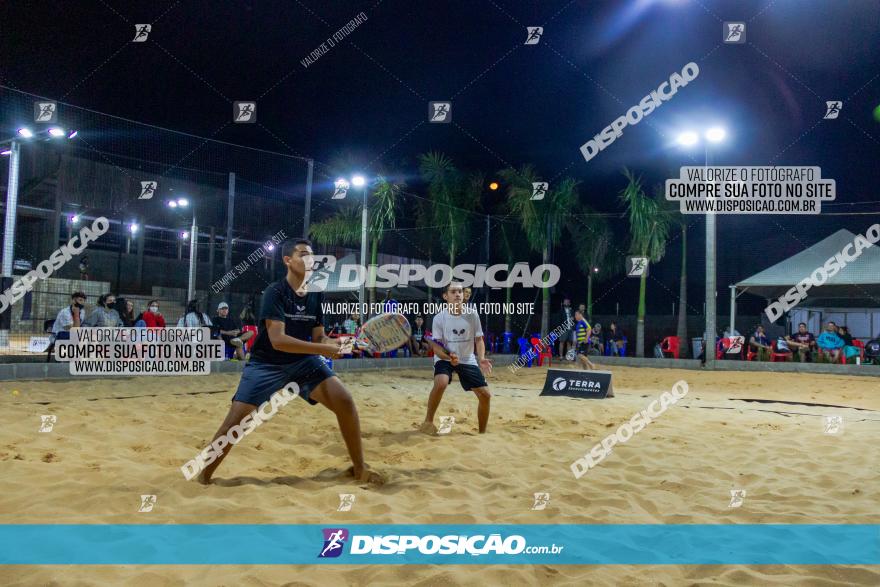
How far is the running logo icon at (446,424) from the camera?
6762 millimetres

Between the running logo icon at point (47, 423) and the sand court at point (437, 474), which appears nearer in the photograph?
the sand court at point (437, 474)

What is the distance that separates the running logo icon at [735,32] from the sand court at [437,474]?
9.96 meters

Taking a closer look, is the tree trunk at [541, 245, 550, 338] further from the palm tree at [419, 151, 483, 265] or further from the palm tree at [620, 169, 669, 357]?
the palm tree at [620, 169, 669, 357]

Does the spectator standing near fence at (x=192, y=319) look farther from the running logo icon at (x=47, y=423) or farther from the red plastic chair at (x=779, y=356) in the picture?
the red plastic chair at (x=779, y=356)

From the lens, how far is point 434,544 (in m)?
3.28

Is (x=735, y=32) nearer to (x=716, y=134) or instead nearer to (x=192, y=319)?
(x=716, y=134)

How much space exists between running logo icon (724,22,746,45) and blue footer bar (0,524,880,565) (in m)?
14.1

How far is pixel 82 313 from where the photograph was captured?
12.1 metres

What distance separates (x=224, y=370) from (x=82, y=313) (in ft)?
9.98

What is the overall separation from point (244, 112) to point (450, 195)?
34.2 feet

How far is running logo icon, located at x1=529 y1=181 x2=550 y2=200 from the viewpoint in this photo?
23125 millimetres

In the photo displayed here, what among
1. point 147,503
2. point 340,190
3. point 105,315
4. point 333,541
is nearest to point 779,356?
point 340,190

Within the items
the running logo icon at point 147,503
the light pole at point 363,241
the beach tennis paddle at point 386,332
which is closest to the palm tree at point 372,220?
the light pole at point 363,241

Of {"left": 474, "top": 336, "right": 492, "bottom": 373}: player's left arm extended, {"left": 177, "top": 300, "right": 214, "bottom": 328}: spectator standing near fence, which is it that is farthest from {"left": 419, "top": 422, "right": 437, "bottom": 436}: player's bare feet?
{"left": 177, "top": 300, "right": 214, "bottom": 328}: spectator standing near fence
